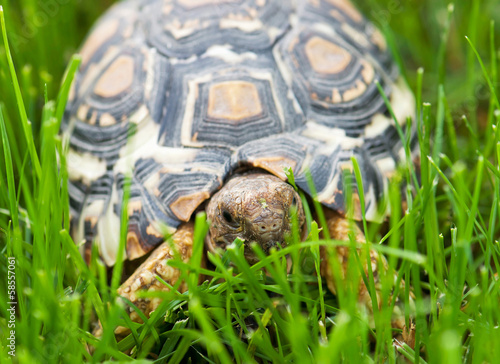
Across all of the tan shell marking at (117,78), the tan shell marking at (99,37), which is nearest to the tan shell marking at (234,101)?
the tan shell marking at (117,78)

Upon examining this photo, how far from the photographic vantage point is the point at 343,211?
2041 mm

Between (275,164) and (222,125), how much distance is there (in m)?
0.29

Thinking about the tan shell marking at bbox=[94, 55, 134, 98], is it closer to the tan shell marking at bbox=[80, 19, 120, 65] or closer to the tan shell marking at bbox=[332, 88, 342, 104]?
the tan shell marking at bbox=[80, 19, 120, 65]

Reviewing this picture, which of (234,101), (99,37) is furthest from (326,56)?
(99,37)

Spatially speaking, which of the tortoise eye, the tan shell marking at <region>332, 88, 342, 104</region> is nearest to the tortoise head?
the tortoise eye

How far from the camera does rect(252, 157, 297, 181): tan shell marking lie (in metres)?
2.02

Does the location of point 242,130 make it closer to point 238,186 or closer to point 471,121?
point 238,186

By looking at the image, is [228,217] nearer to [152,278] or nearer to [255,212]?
[255,212]

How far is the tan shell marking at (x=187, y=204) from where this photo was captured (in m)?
2.01

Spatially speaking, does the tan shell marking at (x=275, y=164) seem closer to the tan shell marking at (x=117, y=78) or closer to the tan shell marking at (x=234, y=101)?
the tan shell marking at (x=234, y=101)

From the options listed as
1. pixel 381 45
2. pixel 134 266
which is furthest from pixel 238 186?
pixel 381 45

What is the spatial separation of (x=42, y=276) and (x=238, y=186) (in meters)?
0.78

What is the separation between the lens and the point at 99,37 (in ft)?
9.30

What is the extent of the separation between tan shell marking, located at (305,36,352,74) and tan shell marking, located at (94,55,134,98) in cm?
83
